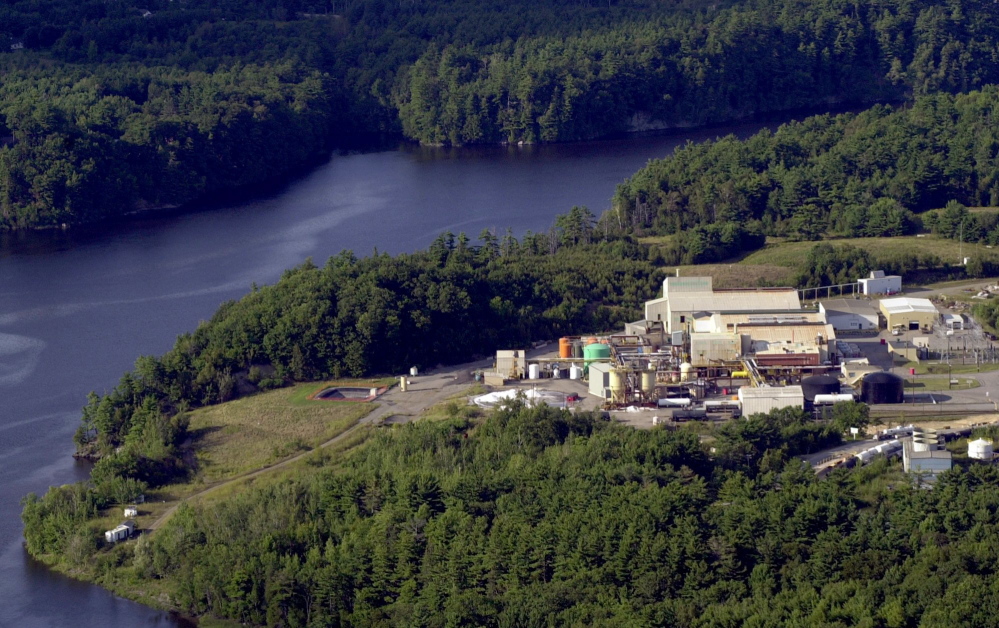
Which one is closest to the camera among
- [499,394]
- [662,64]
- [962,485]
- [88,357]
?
[962,485]

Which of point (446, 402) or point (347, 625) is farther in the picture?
point (446, 402)

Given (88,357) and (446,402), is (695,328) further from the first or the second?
(88,357)

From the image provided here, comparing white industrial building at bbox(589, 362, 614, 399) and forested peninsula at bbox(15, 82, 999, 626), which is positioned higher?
white industrial building at bbox(589, 362, 614, 399)

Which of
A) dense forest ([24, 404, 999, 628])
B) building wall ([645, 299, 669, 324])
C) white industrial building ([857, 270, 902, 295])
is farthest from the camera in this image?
white industrial building ([857, 270, 902, 295])

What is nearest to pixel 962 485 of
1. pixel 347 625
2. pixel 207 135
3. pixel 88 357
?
pixel 347 625

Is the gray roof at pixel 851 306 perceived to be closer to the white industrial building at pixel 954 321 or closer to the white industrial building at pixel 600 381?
the white industrial building at pixel 954 321

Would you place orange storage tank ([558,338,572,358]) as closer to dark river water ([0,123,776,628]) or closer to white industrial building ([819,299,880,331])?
white industrial building ([819,299,880,331])

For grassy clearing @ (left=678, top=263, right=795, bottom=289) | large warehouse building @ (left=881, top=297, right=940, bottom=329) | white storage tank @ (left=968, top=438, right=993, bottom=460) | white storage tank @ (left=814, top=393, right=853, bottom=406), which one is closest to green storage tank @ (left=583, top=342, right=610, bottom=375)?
white storage tank @ (left=814, top=393, right=853, bottom=406)

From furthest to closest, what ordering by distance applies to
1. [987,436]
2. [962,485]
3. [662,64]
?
[662,64] < [987,436] < [962,485]
